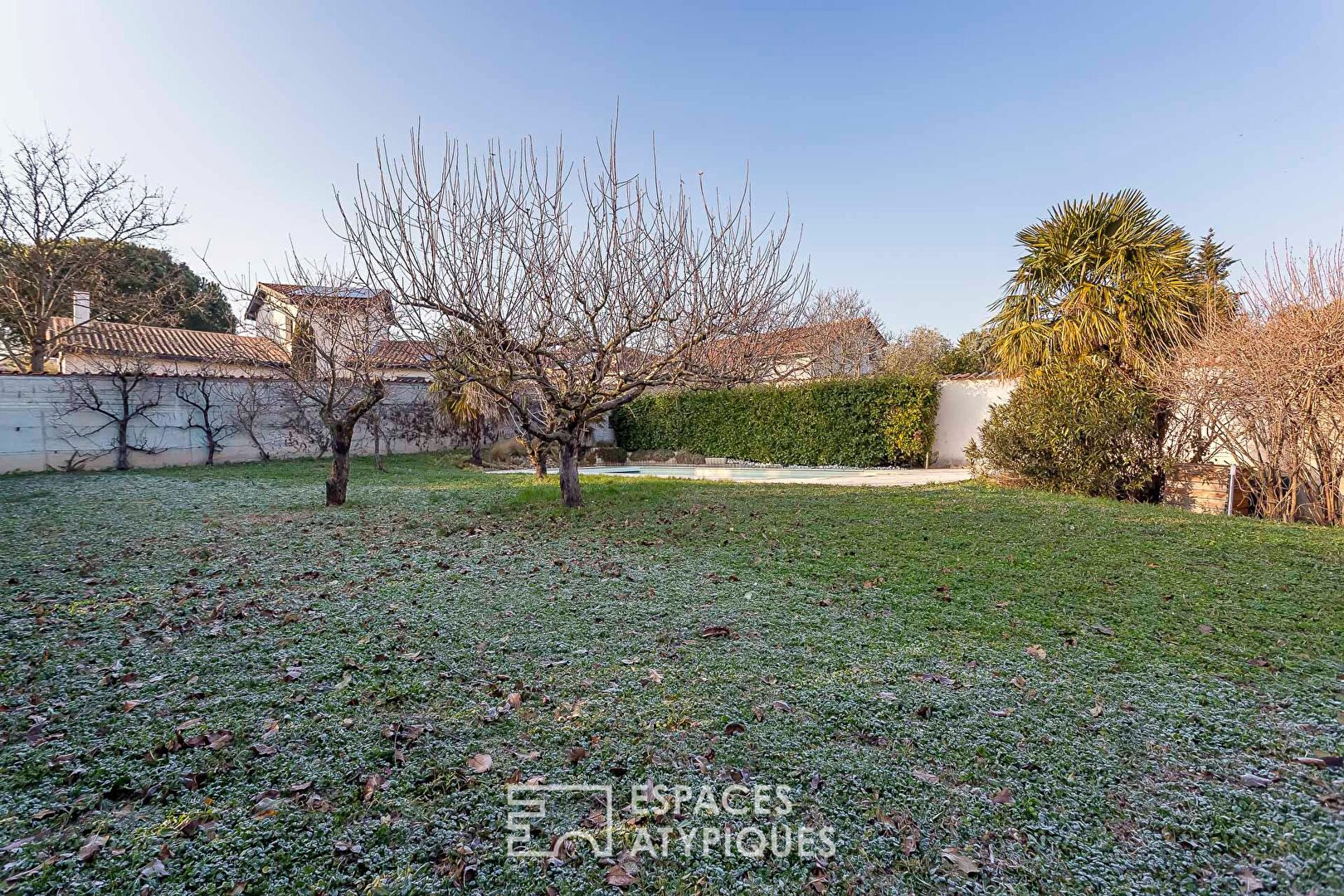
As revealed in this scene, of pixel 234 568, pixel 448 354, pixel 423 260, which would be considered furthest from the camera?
pixel 448 354

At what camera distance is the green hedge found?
13789 mm

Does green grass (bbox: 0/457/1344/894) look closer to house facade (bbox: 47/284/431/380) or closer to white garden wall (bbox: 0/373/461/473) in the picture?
house facade (bbox: 47/284/431/380)

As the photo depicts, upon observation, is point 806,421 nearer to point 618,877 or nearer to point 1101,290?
point 1101,290

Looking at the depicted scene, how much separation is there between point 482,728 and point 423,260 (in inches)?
195

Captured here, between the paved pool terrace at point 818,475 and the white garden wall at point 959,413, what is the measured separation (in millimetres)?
410

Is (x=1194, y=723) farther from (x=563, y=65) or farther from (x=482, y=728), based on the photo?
(x=563, y=65)

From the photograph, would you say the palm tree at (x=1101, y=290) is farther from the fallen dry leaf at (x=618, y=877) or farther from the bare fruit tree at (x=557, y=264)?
the fallen dry leaf at (x=618, y=877)

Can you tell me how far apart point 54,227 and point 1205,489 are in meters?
26.6

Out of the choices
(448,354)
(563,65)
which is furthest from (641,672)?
(563,65)

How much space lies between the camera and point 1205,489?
27.3ft

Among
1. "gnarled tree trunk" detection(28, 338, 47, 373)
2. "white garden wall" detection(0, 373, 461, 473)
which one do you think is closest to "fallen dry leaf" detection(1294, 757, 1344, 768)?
"white garden wall" detection(0, 373, 461, 473)

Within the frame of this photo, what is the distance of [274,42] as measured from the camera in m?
9.39

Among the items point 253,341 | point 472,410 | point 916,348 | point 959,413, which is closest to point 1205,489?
point 959,413

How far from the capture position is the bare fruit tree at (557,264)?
5.94m
